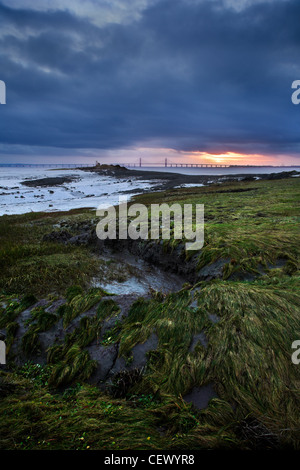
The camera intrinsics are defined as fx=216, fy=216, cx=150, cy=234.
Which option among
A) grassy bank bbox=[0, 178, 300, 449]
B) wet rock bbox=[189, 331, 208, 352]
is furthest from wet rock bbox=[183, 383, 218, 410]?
wet rock bbox=[189, 331, 208, 352]

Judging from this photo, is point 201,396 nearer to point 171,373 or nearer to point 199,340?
point 171,373

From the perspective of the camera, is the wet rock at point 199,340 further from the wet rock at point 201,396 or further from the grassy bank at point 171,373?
the wet rock at point 201,396

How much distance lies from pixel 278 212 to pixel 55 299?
11771mm

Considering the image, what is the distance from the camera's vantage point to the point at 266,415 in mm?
2621

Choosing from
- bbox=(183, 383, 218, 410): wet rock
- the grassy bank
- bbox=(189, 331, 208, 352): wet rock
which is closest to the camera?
the grassy bank

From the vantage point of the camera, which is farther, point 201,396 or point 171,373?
point 171,373

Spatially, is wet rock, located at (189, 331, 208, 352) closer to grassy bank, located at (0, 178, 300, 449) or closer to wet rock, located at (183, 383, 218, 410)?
grassy bank, located at (0, 178, 300, 449)

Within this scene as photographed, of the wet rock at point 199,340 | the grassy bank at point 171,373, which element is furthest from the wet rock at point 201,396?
the wet rock at point 199,340

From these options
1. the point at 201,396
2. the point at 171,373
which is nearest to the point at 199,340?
the point at 171,373

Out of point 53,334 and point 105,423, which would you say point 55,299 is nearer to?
point 53,334

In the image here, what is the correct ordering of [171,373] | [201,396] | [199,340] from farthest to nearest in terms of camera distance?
[199,340], [171,373], [201,396]
